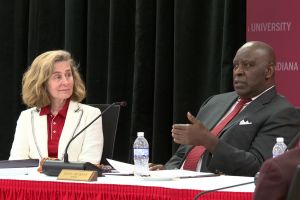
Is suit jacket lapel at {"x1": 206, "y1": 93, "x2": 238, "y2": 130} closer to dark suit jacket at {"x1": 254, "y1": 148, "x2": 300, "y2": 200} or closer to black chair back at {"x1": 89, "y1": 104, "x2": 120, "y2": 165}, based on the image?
black chair back at {"x1": 89, "y1": 104, "x2": 120, "y2": 165}

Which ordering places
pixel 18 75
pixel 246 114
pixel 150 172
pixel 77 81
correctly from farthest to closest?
pixel 18 75 → pixel 77 81 → pixel 246 114 → pixel 150 172

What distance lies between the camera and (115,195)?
2781 millimetres

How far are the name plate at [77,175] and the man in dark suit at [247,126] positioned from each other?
0.54 meters

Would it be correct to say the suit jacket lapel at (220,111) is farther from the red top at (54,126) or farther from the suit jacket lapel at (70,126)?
the red top at (54,126)

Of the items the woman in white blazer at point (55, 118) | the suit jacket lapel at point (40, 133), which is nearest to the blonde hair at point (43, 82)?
the woman in white blazer at point (55, 118)

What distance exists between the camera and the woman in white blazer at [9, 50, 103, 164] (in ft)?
13.3

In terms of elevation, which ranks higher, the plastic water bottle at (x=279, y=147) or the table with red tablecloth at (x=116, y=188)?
the plastic water bottle at (x=279, y=147)

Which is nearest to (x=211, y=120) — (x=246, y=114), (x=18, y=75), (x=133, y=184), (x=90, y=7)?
(x=246, y=114)

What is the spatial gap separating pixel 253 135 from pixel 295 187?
2310 mm

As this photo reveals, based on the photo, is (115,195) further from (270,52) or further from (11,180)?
(270,52)

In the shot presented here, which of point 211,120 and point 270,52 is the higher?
point 270,52

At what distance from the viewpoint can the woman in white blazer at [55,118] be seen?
4.05 metres

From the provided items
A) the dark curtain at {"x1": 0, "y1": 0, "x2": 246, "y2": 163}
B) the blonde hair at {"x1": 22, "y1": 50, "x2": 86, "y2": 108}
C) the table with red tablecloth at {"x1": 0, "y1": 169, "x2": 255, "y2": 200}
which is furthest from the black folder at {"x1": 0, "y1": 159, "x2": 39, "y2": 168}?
the dark curtain at {"x1": 0, "y1": 0, "x2": 246, "y2": 163}

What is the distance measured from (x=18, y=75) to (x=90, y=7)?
94 cm
